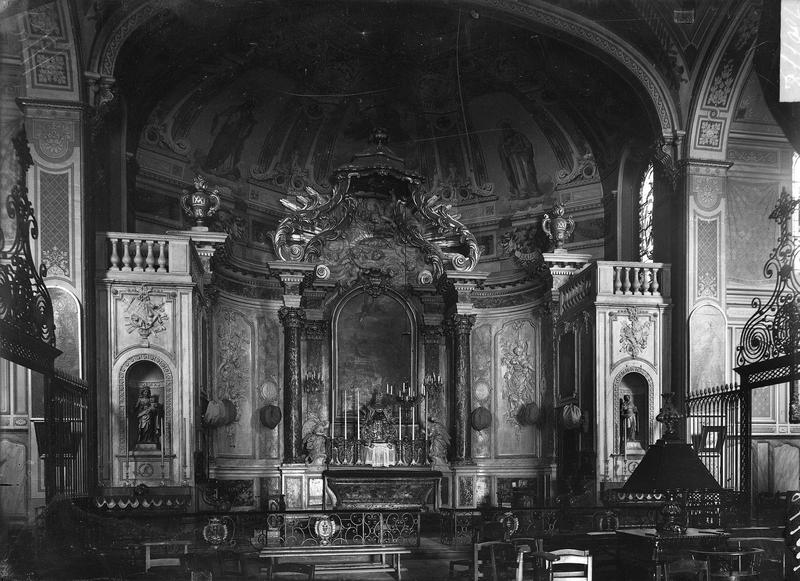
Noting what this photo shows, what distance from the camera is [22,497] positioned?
40.6 feet

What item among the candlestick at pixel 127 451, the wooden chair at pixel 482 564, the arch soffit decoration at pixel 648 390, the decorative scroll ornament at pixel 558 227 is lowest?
the wooden chair at pixel 482 564

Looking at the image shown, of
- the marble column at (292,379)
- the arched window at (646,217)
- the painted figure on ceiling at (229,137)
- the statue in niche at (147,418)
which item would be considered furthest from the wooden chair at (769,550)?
the painted figure on ceiling at (229,137)

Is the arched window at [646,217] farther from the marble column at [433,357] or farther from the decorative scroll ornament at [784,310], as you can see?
the decorative scroll ornament at [784,310]

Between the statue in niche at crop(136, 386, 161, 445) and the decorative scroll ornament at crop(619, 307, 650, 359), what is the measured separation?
6954mm

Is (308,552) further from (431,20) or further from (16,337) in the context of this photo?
(431,20)

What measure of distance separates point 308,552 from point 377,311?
8064 millimetres

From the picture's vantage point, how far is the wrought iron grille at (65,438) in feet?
33.2

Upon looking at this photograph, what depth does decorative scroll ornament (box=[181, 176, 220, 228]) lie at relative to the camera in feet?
53.2

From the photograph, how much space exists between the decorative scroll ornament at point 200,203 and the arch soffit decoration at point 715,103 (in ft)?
24.7

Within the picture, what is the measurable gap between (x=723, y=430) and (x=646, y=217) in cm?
490

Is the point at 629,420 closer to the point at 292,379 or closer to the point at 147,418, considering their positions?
the point at 292,379

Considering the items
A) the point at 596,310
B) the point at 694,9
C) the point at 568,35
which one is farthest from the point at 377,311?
the point at 694,9

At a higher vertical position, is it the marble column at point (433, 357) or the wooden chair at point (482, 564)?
the marble column at point (433, 357)

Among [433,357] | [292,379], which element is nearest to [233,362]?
[292,379]
